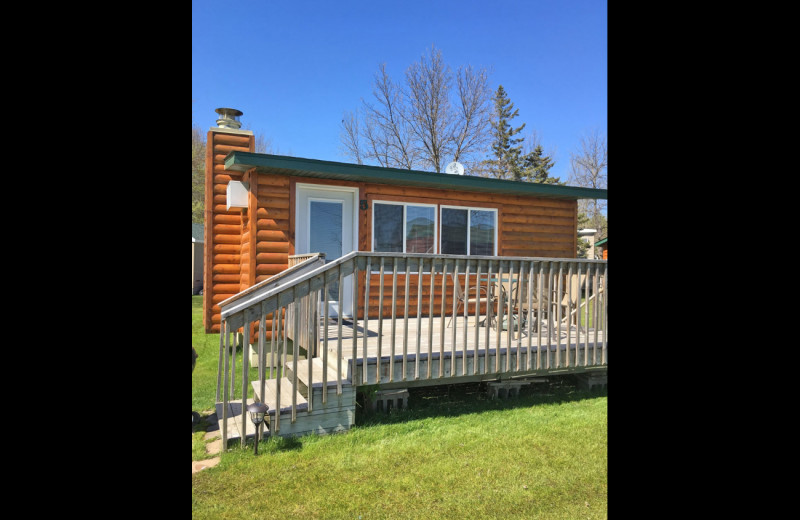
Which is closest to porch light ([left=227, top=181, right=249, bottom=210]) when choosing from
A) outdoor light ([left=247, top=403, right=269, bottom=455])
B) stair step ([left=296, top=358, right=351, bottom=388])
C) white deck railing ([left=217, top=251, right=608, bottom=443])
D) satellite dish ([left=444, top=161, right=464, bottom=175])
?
white deck railing ([left=217, top=251, right=608, bottom=443])

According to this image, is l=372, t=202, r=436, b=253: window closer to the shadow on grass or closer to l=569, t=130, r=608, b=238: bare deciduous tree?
the shadow on grass

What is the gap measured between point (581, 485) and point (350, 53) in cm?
2374

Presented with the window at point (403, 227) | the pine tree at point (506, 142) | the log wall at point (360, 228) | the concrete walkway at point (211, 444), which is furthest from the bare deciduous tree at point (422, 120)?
the concrete walkway at point (211, 444)

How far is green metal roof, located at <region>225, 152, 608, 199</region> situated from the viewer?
21.7 ft

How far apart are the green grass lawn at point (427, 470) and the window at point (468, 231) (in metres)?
3.96

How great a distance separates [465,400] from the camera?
16.4 feet

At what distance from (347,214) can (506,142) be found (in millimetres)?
27142

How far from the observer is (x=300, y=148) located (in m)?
24.8

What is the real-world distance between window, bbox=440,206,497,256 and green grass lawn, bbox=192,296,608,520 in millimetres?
3964

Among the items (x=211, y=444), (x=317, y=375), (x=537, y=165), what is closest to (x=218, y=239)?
(x=317, y=375)

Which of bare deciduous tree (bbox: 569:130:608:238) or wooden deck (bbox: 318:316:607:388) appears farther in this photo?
bare deciduous tree (bbox: 569:130:608:238)

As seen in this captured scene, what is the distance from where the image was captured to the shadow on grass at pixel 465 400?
437 cm
